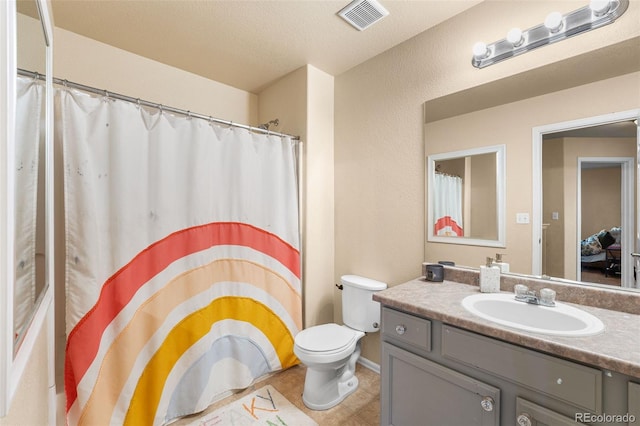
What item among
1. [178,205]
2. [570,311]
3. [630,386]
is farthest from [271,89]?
[630,386]

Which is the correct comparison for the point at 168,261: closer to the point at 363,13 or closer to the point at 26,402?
the point at 26,402

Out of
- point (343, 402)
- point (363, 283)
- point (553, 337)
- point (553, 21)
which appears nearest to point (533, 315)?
point (553, 337)

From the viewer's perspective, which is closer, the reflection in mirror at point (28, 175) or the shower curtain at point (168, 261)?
the reflection in mirror at point (28, 175)

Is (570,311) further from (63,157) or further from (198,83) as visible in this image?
(198,83)

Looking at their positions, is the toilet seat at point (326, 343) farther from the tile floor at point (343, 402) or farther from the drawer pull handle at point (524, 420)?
the drawer pull handle at point (524, 420)

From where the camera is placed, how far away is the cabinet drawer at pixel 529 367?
34.5 inches

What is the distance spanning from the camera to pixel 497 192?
155 centimetres

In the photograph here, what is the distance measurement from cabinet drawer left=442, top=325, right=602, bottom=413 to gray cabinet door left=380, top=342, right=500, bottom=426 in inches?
3.6

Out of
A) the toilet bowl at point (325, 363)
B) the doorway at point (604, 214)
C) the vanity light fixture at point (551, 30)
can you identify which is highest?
the vanity light fixture at point (551, 30)

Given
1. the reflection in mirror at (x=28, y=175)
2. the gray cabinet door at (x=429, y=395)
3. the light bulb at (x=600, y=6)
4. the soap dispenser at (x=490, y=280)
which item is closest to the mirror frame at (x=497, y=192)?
the soap dispenser at (x=490, y=280)

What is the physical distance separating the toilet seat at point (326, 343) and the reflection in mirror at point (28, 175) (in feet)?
4.37

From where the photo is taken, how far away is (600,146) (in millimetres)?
1274

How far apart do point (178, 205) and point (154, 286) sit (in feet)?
1.65

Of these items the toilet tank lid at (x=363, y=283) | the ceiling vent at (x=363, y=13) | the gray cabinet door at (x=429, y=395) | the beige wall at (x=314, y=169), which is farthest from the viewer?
the beige wall at (x=314, y=169)
